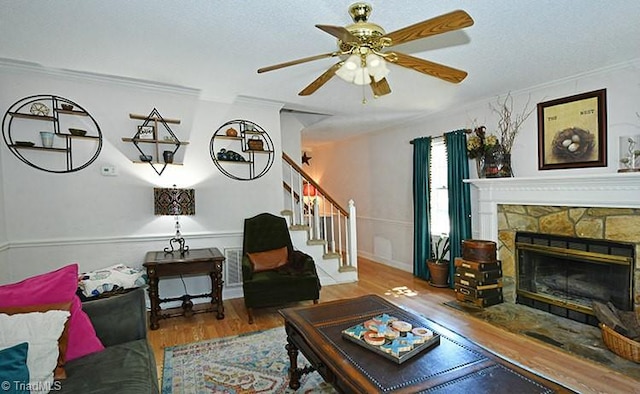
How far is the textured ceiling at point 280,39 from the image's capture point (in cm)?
206

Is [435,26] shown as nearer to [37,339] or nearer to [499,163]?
[37,339]

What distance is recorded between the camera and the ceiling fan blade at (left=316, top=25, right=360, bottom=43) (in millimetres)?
1549

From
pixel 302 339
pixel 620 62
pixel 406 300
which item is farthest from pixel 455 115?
pixel 302 339

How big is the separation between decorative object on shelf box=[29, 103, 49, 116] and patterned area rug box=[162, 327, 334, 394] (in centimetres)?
258

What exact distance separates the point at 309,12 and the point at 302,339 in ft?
6.79

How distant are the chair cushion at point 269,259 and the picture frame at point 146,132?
5.70 ft

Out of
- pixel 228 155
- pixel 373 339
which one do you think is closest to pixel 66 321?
pixel 373 339

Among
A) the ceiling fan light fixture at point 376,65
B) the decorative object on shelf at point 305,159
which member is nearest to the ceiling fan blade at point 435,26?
the ceiling fan light fixture at point 376,65

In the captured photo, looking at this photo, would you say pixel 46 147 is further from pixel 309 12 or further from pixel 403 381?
pixel 403 381

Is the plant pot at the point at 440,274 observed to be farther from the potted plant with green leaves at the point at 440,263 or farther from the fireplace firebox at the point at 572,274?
the fireplace firebox at the point at 572,274

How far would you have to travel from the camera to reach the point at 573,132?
3426 mm

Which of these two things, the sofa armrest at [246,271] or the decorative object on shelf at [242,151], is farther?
the decorative object on shelf at [242,151]

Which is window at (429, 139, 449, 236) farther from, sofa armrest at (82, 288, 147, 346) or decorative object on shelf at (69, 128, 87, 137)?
decorative object on shelf at (69, 128, 87, 137)

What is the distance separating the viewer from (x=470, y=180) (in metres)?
4.10
